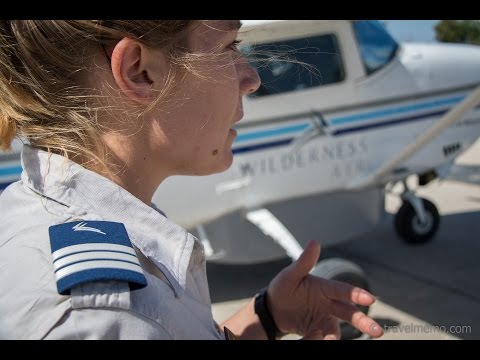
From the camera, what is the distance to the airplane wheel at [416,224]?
5289 millimetres

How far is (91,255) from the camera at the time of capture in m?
0.74

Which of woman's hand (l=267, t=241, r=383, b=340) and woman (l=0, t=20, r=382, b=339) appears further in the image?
woman's hand (l=267, t=241, r=383, b=340)

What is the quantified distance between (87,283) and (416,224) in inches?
194

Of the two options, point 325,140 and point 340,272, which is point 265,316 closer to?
point 340,272

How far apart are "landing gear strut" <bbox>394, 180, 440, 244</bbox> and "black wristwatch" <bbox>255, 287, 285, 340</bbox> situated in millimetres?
4073

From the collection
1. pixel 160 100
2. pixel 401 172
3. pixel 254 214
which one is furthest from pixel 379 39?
pixel 160 100

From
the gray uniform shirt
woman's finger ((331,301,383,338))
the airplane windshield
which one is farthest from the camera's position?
the airplane windshield

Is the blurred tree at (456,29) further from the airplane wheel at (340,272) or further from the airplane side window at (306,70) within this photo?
the airplane wheel at (340,272)

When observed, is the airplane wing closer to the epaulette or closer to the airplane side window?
the airplane side window

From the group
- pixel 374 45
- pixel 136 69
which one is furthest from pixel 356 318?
pixel 374 45

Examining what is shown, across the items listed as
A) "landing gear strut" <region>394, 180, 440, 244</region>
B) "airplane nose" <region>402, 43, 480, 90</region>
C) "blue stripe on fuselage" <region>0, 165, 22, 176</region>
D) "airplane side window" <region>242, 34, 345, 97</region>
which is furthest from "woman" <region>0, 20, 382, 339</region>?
"landing gear strut" <region>394, 180, 440, 244</region>

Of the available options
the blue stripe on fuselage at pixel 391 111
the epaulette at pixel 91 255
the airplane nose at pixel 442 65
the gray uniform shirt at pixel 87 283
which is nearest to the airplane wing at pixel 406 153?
the blue stripe on fuselage at pixel 391 111

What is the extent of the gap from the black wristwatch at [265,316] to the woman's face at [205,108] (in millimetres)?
449

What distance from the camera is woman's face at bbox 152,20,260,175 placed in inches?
38.0
